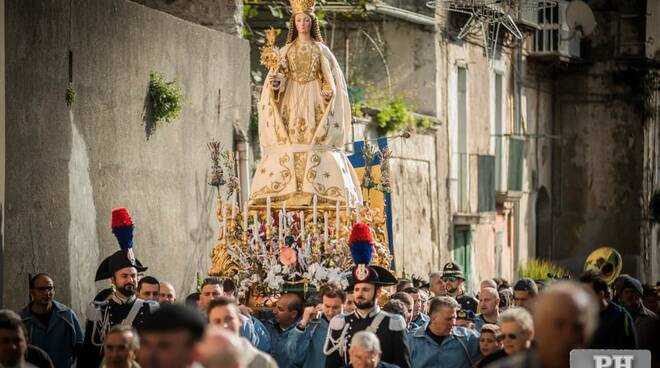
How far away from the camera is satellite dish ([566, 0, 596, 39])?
39.2 m

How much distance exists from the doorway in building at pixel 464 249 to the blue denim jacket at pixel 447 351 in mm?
18619

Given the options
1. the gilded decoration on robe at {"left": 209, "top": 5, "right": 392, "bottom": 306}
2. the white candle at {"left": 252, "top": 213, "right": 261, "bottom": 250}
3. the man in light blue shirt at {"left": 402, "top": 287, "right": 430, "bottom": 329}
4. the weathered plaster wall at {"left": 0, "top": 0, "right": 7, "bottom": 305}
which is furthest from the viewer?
the white candle at {"left": 252, "top": 213, "right": 261, "bottom": 250}

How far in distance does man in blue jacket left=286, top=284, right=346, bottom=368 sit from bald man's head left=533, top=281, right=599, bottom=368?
22.2 feet

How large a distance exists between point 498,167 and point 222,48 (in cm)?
1427

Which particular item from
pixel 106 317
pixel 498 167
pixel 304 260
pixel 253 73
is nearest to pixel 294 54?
pixel 304 260

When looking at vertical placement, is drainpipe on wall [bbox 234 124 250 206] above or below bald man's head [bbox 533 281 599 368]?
above

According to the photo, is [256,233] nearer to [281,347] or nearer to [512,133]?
[281,347]

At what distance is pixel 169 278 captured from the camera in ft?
67.3

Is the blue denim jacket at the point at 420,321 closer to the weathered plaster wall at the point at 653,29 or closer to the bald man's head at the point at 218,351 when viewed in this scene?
the bald man's head at the point at 218,351

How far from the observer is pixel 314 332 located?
13984 millimetres

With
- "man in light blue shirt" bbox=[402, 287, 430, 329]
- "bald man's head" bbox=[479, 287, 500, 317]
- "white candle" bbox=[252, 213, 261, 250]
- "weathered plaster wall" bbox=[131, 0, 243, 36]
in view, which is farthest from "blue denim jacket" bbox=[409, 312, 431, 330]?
"weathered plaster wall" bbox=[131, 0, 243, 36]

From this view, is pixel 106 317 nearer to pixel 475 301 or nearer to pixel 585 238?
pixel 475 301

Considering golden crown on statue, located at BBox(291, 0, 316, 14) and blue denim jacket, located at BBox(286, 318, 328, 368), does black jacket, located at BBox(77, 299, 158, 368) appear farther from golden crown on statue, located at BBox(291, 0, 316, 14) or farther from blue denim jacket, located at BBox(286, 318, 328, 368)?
golden crown on statue, located at BBox(291, 0, 316, 14)

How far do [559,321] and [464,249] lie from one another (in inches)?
1046
